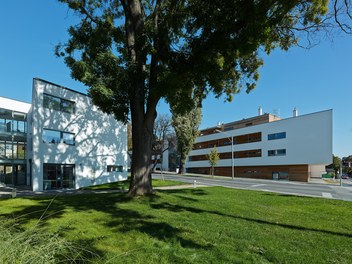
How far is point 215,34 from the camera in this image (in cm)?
969

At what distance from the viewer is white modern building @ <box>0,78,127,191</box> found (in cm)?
2239

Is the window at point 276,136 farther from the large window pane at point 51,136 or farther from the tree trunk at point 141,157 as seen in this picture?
the tree trunk at point 141,157

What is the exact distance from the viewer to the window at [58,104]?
76.1 ft

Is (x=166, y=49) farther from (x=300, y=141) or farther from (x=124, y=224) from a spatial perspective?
(x=300, y=141)

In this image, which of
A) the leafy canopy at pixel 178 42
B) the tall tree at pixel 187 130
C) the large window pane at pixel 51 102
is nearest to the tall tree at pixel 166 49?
the leafy canopy at pixel 178 42

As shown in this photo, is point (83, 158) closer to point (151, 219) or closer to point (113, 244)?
point (151, 219)

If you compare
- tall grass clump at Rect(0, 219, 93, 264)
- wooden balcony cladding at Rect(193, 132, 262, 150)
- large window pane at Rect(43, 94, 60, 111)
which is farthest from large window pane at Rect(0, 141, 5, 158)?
wooden balcony cladding at Rect(193, 132, 262, 150)

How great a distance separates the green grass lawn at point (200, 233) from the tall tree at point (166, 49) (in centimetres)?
368

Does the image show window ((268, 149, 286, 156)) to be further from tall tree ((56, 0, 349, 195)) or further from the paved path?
tall tree ((56, 0, 349, 195))

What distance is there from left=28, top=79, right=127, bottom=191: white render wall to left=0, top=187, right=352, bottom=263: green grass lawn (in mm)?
13868

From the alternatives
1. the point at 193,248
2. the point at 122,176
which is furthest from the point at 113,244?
the point at 122,176

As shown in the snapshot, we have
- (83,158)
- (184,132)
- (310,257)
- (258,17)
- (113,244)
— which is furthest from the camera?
(184,132)

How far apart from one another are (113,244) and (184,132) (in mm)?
42116

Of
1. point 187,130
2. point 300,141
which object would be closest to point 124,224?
point 187,130
